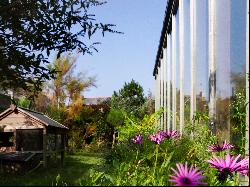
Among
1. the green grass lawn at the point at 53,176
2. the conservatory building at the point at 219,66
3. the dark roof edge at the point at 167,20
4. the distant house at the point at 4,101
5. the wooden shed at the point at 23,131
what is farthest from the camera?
the distant house at the point at 4,101

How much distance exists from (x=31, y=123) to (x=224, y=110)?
1187 cm

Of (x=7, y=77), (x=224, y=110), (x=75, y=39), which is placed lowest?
(x=224, y=110)

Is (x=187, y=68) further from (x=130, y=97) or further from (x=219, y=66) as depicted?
(x=130, y=97)

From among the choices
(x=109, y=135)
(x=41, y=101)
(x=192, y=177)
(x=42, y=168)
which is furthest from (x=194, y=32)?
(x=41, y=101)

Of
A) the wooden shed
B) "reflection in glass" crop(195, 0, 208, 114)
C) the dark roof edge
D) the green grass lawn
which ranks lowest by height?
the green grass lawn

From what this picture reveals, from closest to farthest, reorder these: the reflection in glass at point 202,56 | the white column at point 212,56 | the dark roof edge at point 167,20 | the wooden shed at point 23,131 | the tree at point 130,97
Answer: the white column at point 212,56
the reflection in glass at point 202,56
the dark roof edge at point 167,20
the wooden shed at point 23,131
the tree at point 130,97

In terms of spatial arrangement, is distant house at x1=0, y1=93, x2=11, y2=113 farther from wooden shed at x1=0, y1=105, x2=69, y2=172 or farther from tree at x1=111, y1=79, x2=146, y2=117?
wooden shed at x1=0, y1=105, x2=69, y2=172

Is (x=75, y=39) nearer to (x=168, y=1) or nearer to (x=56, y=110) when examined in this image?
(x=168, y=1)

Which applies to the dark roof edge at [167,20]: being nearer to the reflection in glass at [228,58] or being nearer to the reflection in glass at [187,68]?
the reflection in glass at [187,68]

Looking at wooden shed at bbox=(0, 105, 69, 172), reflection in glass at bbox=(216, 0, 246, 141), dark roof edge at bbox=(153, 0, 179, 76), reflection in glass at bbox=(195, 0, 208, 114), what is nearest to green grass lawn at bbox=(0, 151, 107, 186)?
wooden shed at bbox=(0, 105, 69, 172)

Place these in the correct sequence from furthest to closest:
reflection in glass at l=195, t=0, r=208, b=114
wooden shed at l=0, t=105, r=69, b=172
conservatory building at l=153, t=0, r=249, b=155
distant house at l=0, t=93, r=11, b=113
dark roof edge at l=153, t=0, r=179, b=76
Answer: distant house at l=0, t=93, r=11, b=113 → wooden shed at l=0, t=105, r=69, b=172 → dark roof edge at l=153, t=0, r=179, b=76 → reflection in glass at l=195, t=0, r=208, b=114 → conservatory building at l=153, t=0, r=249, b=155

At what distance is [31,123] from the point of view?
54.2 feet

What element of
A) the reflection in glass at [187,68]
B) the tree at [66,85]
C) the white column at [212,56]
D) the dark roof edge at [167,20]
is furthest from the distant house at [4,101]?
the white column at [212,56]

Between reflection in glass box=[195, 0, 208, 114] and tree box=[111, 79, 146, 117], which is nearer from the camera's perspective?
reflection in glass box=[195, 0, 208, 114]
